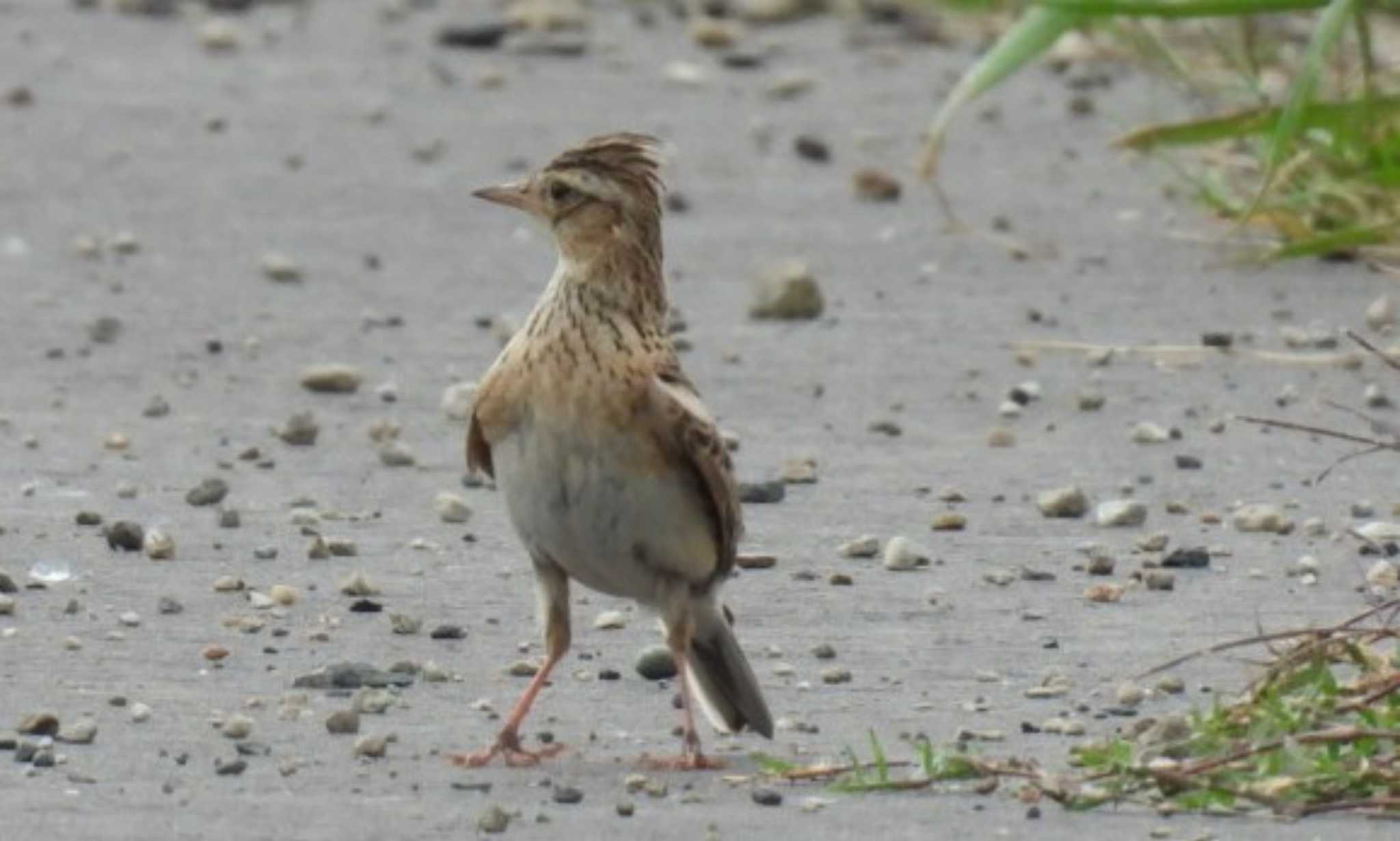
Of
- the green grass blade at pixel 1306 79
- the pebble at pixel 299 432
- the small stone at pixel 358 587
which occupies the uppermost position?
the green grass blade at pixel 1306 79

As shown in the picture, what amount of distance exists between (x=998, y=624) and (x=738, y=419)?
2.29m

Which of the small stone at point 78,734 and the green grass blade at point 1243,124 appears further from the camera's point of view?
the green grass blade at point 1243,124

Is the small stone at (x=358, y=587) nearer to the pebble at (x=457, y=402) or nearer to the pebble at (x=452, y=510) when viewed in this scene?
the pebble at (x=452, y=510)

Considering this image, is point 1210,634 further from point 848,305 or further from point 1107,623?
point 848,305

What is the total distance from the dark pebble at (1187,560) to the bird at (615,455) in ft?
5.21

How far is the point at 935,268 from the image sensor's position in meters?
12.3

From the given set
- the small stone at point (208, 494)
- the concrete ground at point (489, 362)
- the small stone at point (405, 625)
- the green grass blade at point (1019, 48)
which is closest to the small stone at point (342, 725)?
the concrete ground at point (489, 362)

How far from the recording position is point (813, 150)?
14.2m

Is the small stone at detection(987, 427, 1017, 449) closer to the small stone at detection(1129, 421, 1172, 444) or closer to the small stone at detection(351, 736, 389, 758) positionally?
the small stone at detection(1129, 421, 1172, 444)

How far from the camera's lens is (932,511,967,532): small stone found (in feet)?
30.1

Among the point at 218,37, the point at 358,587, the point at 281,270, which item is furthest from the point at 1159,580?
the point at 218,37

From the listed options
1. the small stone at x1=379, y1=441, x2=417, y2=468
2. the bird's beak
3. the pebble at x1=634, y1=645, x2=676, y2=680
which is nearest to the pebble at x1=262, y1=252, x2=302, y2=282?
the small stone at x1=379, y1=441, x2=417, y2=468

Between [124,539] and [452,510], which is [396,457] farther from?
[124,539]

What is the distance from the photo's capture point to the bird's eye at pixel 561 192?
752 cm
